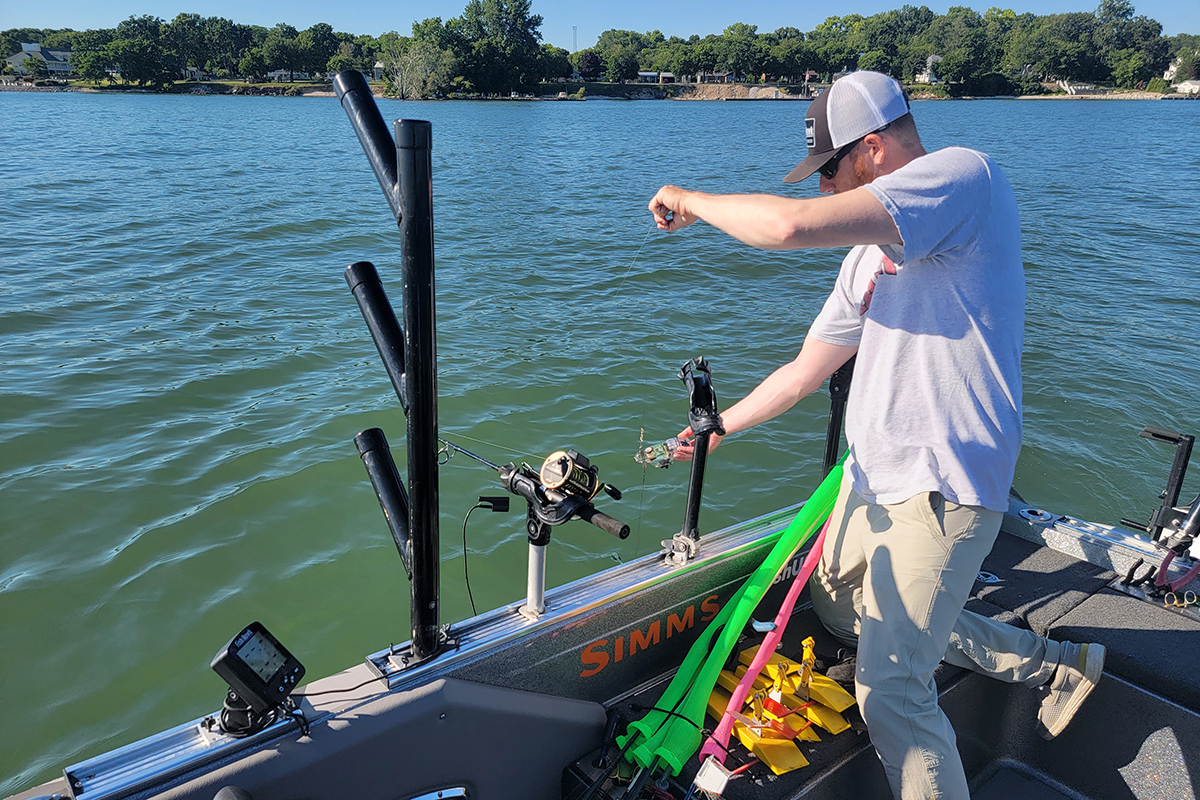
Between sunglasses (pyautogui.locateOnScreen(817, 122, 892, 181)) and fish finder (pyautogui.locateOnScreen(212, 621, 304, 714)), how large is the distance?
1.73 meters

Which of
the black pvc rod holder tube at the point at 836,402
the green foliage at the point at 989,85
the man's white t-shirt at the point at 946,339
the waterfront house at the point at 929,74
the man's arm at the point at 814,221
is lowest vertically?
the black pvc rod holder tube at the point at 836,402

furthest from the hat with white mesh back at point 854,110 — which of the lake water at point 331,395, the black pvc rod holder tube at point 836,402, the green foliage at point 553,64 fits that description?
the green foliage at point 553,64

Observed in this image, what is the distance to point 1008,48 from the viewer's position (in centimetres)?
11206

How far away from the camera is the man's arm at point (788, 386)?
253 cm

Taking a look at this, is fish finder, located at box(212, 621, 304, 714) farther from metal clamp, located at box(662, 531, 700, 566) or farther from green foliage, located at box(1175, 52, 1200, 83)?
green foliage, located at box(1175, 52, 1200, 83)

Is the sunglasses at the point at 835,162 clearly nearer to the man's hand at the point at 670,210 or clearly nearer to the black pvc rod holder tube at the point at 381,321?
the man's hand at the point at 670,210

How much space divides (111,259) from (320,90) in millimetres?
89446

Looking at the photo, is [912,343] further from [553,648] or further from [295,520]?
[295,520]

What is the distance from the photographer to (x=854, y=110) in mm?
1914

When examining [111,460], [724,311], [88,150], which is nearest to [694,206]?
[111,460]

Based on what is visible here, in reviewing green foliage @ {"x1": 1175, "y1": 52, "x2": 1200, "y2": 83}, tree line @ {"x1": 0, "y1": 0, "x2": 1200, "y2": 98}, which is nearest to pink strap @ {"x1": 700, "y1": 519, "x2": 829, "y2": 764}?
tree line @ {"x1": 0, "y1": 0, "x2": 1200, "y2": 98}

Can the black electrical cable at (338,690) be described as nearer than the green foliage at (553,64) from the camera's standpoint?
Yes

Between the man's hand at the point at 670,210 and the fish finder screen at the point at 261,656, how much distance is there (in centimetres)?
133

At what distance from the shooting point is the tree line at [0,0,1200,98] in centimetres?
8719
